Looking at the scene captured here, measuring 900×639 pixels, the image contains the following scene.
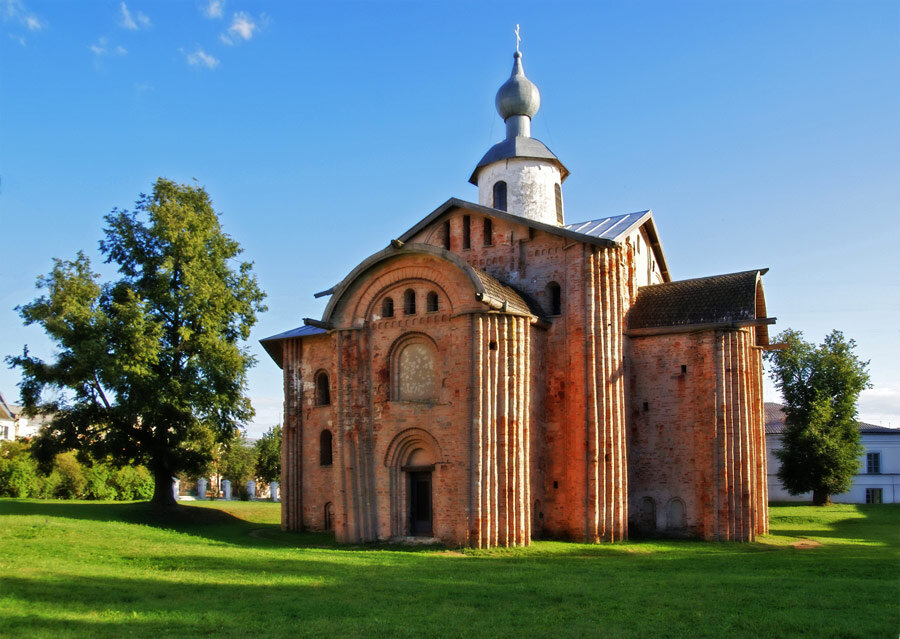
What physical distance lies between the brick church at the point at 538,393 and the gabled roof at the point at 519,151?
354 cm

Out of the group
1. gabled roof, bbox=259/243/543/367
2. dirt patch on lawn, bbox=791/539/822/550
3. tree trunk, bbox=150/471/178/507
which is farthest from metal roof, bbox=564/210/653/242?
tree trunk, bbox=150/471/178/507

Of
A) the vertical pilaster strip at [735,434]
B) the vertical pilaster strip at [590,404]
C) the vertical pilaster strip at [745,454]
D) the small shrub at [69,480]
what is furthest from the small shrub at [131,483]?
the vertical pilaster strip at [745,454]

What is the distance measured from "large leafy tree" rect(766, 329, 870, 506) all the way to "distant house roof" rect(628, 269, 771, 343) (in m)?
15.3

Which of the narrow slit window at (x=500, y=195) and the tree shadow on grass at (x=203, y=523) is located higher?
the narrow slit window at (x=500, y=195)

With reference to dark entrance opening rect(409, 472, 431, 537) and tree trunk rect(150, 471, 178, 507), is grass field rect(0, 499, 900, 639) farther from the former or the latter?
tree trunk rect(150, 471, 178, 507)

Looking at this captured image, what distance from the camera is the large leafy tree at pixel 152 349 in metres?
24.7

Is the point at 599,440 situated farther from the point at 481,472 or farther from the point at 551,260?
the point at 551,260

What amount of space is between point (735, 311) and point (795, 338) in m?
20.1

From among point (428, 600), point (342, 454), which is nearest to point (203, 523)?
point (342, 454)

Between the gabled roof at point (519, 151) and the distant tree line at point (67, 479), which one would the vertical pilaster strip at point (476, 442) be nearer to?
the gabled roof at point (519, 151)

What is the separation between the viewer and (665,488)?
22.8 meters

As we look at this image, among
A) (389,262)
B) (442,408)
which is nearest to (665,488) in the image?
(442,408)

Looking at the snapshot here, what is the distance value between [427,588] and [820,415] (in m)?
29.7

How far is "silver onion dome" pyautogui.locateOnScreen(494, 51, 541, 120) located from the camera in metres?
28.0
